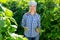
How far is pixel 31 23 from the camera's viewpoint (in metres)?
8.09

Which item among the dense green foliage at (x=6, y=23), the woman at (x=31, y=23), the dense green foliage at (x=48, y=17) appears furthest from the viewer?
the dense green foliage at (x=48, y=17)

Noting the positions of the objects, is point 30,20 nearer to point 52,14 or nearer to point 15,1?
point 52,14

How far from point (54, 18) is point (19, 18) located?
1245 millimetres

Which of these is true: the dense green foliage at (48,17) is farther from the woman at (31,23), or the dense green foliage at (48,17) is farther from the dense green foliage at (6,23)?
the dense green foliage at (6,23)

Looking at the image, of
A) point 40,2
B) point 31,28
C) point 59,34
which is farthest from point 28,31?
point 40,2

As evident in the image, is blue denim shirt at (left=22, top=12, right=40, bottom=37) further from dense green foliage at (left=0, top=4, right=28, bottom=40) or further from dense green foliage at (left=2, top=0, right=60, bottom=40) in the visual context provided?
dense green foliage at (left=0, top=4, right=28, bottom=40)

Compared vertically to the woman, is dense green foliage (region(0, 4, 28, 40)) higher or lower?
higher

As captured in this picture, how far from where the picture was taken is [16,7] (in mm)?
10391

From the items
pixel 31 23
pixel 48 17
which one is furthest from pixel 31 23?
pixel 48 17

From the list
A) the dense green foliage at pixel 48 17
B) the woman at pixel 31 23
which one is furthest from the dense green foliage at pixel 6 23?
the dense green foliage at pixel 48 17

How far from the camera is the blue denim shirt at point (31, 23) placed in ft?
26.4

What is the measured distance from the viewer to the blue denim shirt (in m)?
8.04

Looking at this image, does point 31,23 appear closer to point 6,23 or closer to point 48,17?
point 48,17

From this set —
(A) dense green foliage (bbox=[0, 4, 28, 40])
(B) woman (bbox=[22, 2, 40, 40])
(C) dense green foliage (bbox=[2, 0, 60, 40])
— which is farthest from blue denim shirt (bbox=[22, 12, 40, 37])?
(A) dense green foliage (bbox=[0, 4, 28, 40])
